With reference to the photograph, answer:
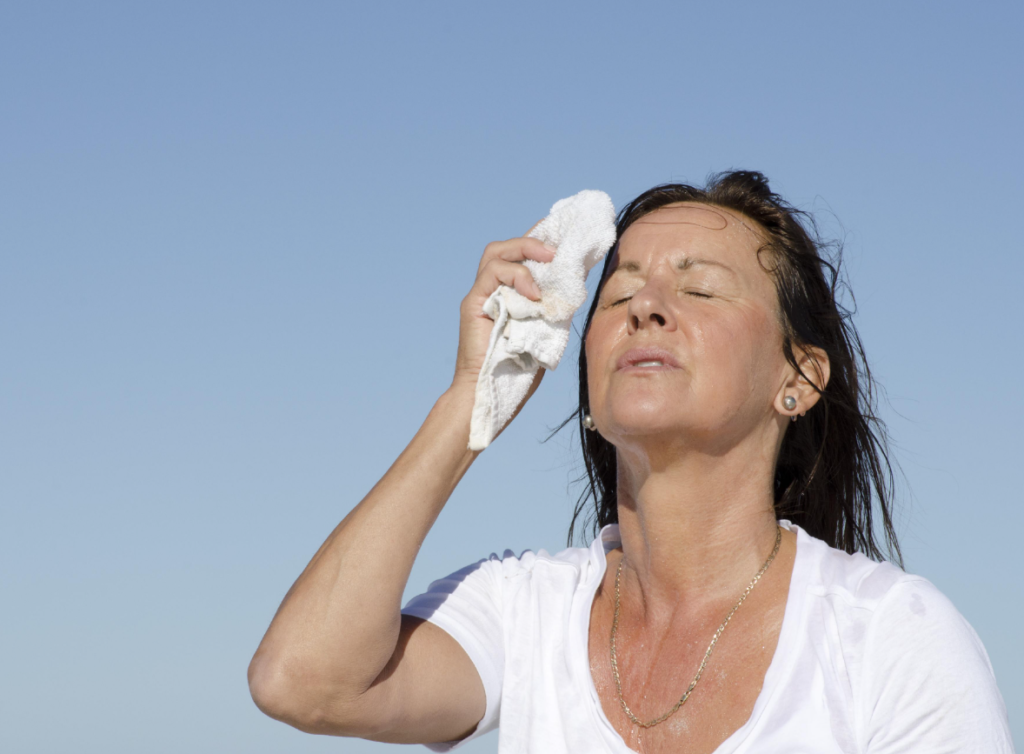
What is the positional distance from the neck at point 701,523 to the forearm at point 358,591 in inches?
27.9

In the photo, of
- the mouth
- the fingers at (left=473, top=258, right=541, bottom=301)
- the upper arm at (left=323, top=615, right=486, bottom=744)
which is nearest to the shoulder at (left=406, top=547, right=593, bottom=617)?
the upper arm at (left=323, top=615, right=486, bottom=744)

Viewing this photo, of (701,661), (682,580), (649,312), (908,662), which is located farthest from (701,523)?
(908,662)

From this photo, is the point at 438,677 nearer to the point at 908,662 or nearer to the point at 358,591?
the point at 358,591

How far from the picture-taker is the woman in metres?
2.94

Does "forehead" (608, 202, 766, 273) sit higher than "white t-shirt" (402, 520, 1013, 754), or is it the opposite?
"forehead" (608, 202, 766, 273)

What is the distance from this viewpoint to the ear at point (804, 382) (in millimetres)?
3711

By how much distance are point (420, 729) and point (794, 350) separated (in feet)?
5.88

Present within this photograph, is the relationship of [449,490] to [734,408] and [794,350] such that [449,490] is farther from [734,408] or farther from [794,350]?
[794,350]

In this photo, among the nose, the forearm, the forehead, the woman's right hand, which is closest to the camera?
the forearm

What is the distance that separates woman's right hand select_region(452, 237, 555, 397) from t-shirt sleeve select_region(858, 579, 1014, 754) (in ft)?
4.45

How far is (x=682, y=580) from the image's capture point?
357 centimetres

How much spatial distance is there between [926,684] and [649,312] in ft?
4.42

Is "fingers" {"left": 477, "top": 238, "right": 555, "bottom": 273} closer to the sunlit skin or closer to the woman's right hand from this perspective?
the woman's right hand

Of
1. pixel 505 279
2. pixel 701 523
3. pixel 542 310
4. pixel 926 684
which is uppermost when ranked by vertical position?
pixel 505 279
